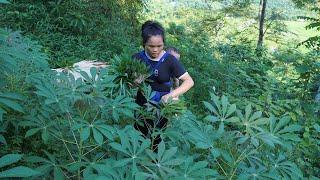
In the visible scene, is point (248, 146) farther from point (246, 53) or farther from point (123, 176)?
point (246, 53)

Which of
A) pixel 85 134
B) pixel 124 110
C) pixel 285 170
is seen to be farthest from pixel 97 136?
pixel 285 170

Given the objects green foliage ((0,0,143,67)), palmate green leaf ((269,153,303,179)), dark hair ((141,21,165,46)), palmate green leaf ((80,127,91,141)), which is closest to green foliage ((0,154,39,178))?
palmate green leaf ((80,127,91,141))

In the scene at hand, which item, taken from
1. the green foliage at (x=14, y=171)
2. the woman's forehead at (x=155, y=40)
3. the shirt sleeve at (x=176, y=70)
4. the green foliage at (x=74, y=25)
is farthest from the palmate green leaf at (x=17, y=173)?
the green foliage at (x=74, y=25)

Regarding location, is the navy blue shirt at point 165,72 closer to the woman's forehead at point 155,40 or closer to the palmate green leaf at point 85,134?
the woman's forehead at point 155,40

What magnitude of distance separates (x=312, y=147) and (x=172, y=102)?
196cm

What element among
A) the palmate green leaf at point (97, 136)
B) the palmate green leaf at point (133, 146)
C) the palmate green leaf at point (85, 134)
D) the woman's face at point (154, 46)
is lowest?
the palmate green leaf at point (133, 146)

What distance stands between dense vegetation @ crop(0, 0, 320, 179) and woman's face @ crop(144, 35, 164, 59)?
1.38 ft

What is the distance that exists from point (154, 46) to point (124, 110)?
38.9 inches

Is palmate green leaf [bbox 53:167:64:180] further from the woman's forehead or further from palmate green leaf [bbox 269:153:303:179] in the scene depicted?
the woman's forehead

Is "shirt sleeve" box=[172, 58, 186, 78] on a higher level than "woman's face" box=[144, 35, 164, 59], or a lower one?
lower

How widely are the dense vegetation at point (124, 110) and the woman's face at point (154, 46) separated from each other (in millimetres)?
420

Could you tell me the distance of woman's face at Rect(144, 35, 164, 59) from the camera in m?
3.14

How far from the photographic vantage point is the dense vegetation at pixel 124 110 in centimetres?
200

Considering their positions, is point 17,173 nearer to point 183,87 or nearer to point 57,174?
point 57,174
